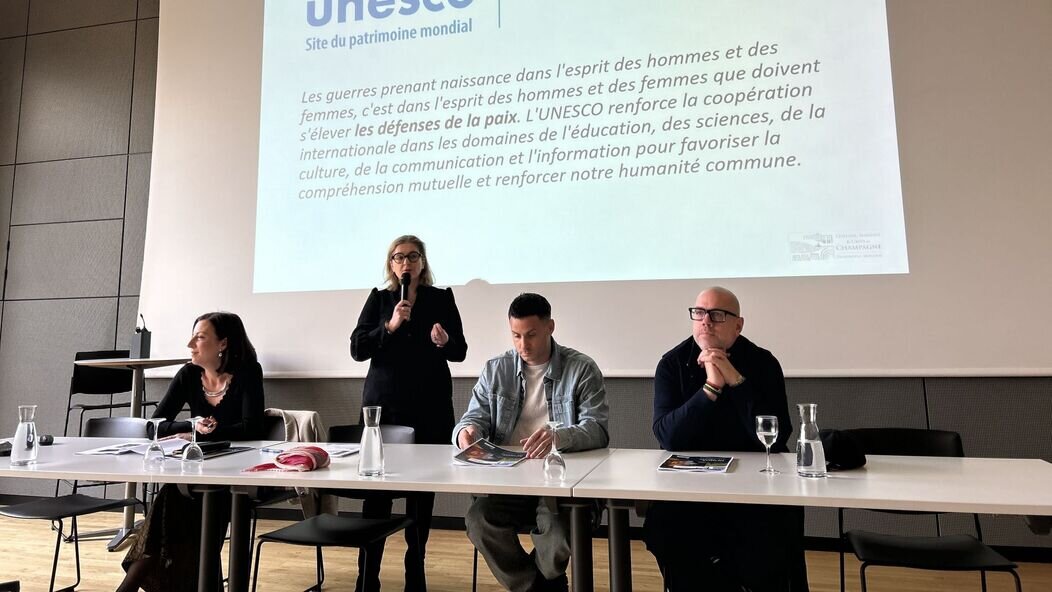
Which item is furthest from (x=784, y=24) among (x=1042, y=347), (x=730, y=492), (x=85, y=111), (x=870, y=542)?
→ (x=85, y=111)

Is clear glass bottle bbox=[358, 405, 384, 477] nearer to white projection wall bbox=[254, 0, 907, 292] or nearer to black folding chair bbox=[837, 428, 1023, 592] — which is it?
black folding chair bbox=[837, 428, 1023, 592]

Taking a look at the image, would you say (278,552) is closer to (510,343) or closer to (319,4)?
(510,343)

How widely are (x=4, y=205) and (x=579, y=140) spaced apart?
459 centimetres

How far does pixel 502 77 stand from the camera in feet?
13.3

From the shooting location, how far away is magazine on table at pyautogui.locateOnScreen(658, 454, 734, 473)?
1833 mm

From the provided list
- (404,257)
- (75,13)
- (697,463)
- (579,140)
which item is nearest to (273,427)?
(404,257)

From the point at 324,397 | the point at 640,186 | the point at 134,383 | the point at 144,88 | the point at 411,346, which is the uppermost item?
the point at 144,88

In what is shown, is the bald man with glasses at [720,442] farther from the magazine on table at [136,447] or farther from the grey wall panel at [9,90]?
the grey wall panel at [9,90]

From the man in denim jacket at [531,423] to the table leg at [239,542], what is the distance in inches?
27.4

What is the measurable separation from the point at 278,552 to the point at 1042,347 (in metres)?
4.06

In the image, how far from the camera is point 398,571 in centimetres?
332

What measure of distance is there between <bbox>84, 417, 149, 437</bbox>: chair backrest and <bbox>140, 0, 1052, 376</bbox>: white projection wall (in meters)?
1.27

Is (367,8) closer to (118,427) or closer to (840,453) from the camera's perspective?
(118,427)

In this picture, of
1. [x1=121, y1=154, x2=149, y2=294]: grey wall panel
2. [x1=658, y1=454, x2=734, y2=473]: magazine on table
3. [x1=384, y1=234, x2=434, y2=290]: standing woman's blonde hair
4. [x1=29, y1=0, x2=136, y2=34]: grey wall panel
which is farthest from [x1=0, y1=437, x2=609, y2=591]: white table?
[x1=29, y1=0, x2=136, y2=34]: grey wall panel
